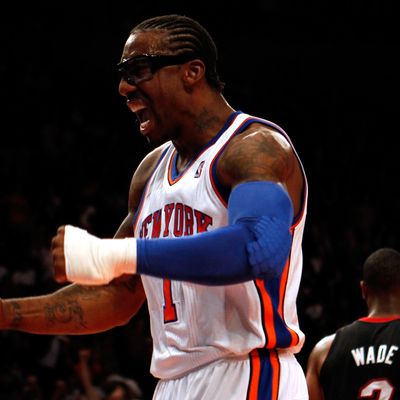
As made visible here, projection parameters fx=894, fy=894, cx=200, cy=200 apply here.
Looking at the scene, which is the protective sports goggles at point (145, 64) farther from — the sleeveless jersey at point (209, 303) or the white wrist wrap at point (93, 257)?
the white wrist wrap at point (93, 257)

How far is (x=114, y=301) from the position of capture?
10.7 feet

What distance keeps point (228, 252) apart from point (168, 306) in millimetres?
593

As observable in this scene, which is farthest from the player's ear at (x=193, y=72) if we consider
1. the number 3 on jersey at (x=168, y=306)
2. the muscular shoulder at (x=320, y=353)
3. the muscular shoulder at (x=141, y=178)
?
the muscular shoulder at (x=320, y=353)

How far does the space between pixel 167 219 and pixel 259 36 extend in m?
10.7

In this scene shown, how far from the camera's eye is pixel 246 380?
280 cm

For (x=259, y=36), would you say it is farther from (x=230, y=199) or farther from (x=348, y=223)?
(x=230, y=199)

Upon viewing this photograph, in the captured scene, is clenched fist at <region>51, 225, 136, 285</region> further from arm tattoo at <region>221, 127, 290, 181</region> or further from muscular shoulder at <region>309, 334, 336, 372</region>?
muscular shoulder at <region>309, 334, 336, 372</region>

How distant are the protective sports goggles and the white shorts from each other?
0.99m

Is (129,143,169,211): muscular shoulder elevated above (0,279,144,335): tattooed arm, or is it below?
above

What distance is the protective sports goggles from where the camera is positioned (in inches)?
119

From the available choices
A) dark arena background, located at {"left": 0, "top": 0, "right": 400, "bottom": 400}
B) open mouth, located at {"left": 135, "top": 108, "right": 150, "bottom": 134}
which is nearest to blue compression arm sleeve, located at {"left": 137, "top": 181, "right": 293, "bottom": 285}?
open mouth, located at {"left": 135, "top": 108, "right": 150, "bottom": 134}

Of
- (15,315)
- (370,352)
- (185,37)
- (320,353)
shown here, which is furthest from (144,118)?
(320,353)

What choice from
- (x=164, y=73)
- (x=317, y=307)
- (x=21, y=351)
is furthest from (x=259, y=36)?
(x=164, y=73)

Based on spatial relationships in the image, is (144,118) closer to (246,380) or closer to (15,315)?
(15,315)
